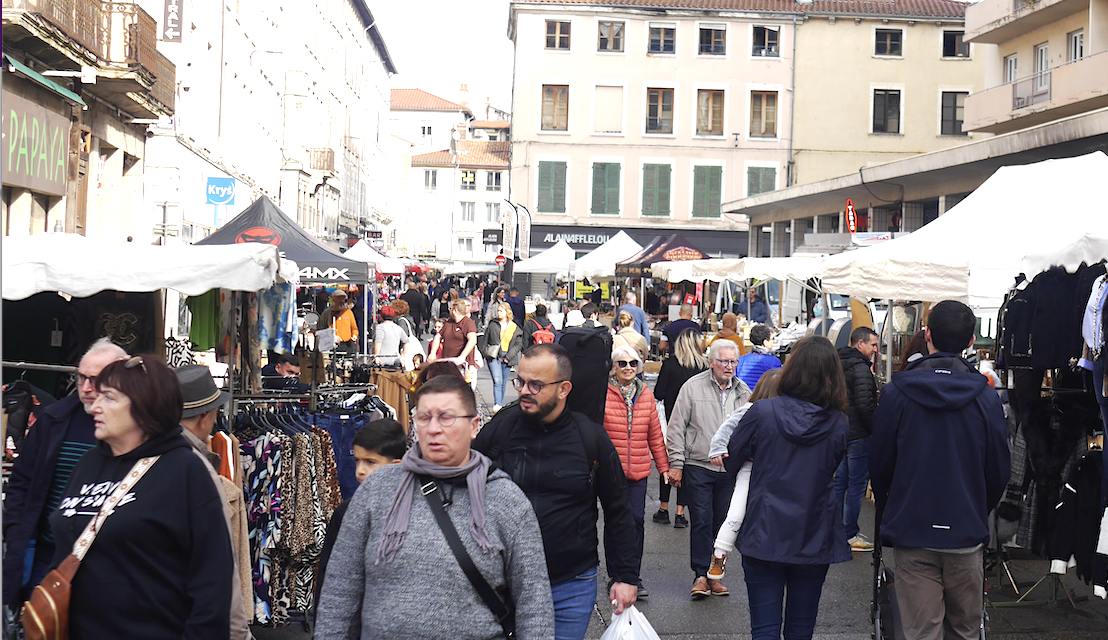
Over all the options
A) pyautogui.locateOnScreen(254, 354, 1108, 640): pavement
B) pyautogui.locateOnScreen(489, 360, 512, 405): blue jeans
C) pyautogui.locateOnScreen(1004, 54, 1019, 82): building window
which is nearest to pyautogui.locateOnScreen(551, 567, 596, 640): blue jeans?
pyautogui.locateOnScreen(254, 354, 1108, 640): pavement

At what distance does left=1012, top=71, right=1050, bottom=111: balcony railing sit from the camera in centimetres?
2764

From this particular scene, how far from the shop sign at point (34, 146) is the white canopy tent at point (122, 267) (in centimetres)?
838

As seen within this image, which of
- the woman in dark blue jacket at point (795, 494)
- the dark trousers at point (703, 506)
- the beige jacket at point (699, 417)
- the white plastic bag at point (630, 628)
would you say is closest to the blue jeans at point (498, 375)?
the beige jacket at point (699, 417)

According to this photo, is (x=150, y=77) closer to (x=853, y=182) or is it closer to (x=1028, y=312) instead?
(x=1028, y=312)

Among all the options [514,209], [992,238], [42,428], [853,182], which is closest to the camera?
[42,428]

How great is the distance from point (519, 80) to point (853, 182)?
20759mm

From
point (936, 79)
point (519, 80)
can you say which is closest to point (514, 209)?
point (519, 80)

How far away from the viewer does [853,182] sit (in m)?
29.2

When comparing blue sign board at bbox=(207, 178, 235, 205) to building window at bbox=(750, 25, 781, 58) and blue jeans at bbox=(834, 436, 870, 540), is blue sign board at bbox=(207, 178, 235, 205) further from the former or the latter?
building window at bbox=(750, 25, 781, 58)

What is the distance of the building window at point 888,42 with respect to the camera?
150 feet

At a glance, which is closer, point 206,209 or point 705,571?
point 705,571

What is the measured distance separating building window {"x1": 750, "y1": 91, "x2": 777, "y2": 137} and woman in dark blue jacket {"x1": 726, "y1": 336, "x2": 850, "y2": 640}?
141 feet

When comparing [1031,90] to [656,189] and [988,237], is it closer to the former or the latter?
[656,189]

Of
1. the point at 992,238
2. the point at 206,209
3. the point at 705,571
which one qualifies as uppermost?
the point at 206,209
